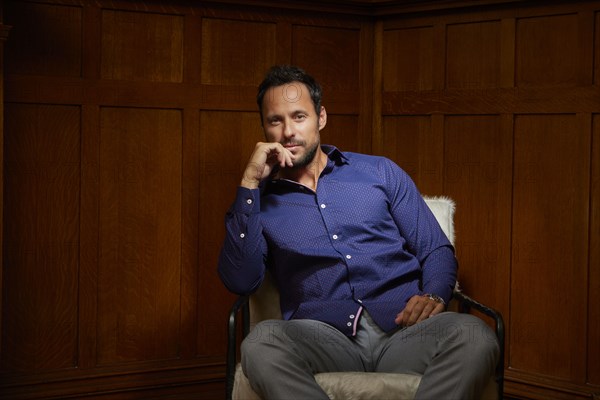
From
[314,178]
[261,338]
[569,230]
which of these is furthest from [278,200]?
[569,230]

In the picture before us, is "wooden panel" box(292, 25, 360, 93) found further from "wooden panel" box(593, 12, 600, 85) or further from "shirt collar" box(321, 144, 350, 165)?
"wooden panel" box(593, 12, 600, 85)

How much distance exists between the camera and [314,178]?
8.86 ft

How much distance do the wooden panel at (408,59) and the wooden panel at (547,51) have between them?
1.21ft

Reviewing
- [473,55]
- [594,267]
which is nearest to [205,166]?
A: [473,55]

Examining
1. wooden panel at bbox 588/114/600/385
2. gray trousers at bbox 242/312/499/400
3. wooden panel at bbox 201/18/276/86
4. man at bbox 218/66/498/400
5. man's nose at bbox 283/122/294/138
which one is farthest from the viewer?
wooden panel at bbox 201/18/276/86

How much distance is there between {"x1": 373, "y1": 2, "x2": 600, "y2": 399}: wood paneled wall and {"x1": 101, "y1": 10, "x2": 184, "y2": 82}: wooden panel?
911 millimetres

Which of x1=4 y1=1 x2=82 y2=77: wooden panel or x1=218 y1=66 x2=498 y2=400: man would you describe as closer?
x1=218 y1=66 x2=498 y2=400: man

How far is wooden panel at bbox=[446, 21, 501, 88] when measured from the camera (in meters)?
3.21

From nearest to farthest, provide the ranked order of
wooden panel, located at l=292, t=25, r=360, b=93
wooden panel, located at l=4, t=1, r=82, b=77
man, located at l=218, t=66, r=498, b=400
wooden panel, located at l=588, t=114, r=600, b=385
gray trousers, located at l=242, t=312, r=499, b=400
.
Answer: gray trousers, located at l=242, t=312, r=499, b=400 < man, located at l=218, t=66, r=498, b=400 < wooden panel, located at l=4, t=1, r=82, b=77 < wooden panel, located at l=588, t=114, r=600, b=385 < wooden panel, located at l=292, t=25, r=360, b=93

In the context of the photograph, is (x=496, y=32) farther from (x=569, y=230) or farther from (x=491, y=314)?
(x=491, y=314)

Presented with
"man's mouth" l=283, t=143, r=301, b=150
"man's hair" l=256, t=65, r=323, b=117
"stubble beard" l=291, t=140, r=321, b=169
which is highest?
"man's hair" l=256, t=65, r=323, b=117

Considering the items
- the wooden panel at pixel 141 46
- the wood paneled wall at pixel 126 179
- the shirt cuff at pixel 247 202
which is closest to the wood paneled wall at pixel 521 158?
the wood paneled wall at pixel 126 179

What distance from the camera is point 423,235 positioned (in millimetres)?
2602

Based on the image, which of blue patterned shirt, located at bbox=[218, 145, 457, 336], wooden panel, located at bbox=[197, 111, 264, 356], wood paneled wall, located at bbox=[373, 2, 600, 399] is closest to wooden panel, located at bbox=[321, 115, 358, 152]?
wood paneled wall, located at bbox=[373, 2, 600, 399]
